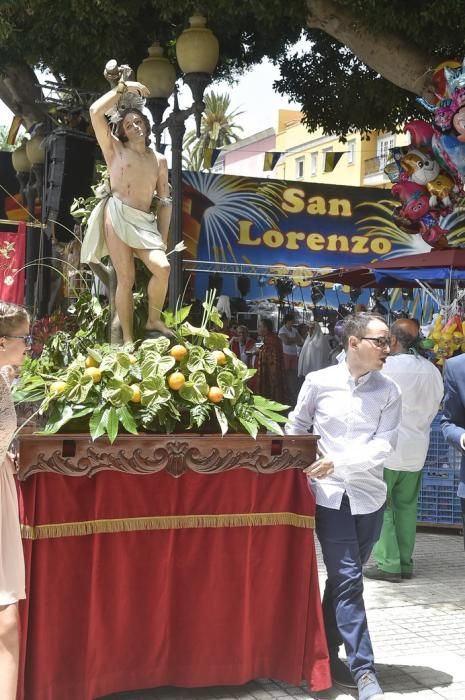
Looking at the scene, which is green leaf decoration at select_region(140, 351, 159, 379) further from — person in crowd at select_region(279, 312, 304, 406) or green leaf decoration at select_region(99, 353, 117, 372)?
person in crowd at select_region(279, 312, 304, 406)

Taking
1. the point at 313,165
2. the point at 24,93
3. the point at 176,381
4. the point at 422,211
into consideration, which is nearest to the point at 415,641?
the point at 176,381

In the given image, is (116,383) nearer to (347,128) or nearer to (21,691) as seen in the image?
(21,691)

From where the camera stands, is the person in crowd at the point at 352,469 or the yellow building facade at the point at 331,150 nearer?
the person in crowd at the point at 352,469

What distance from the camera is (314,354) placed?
48.2 feet

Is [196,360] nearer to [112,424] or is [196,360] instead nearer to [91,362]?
[91,362]

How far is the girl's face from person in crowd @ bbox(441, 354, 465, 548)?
2.17 m

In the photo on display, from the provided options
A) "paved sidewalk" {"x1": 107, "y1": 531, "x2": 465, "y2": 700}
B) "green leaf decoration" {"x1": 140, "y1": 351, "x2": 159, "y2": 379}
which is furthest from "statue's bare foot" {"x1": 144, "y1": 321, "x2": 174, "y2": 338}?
"paved sidewalk" {"x1": 107, "y1": 531, "x2": 465, "y2": 700}

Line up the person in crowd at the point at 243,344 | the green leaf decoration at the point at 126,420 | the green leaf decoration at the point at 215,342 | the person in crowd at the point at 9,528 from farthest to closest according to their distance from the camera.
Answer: the person in crowd at the point at 243,344
the green leaf decoration at the point at 215,342
the green leaf decoration at the point at 126,420
the person in crowd at the point at 9,528

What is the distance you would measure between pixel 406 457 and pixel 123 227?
307cm

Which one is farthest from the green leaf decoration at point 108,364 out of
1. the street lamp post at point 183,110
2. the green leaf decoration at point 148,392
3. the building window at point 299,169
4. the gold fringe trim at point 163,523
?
the building window at point 299,169

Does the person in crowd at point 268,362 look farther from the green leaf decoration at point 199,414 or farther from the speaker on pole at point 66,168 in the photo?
the green leaf decoration at point 199,414

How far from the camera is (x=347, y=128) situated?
1335 cm

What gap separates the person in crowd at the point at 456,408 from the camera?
14.7 feet

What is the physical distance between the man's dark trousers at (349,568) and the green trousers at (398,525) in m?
2.40
